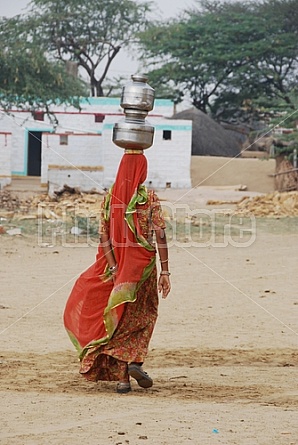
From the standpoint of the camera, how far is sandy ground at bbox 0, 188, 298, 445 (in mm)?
4531

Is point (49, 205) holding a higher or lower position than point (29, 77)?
lower

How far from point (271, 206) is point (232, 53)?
55.8 ft

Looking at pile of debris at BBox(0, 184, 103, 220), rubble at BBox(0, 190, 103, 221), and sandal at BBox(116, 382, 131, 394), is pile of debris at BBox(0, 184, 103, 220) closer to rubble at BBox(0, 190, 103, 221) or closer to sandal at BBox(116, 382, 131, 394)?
rubble at BBox(0, 190, 103, 221)

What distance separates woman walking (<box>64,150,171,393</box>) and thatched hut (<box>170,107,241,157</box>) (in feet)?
89.2

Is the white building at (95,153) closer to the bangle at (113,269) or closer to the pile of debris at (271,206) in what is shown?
the pile of debris at (271,206)

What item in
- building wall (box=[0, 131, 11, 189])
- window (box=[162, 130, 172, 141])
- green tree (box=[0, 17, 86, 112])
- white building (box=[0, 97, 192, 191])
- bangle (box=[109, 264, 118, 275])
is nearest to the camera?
bangle (box=[109, 264, 118, 275])

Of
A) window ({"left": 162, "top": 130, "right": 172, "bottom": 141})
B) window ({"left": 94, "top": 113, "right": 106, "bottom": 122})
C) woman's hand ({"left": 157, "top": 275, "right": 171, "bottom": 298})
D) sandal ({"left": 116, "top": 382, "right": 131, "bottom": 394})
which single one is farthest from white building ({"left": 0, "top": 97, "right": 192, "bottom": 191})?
sandal ({"left": 116, "top": 382, "right": 131, "bottom": 394})

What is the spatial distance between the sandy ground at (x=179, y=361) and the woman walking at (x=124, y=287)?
20 centimetres

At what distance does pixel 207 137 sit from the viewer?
3381 centimetres

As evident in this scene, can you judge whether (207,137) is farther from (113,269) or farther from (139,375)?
(139,375)

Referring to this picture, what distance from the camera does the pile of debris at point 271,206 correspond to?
18.8 metres

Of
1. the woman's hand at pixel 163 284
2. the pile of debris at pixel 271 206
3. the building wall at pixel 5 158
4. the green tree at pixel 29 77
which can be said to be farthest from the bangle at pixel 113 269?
the building wall at pixel 5 158

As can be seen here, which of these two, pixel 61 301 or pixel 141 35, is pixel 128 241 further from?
pixel 141 35

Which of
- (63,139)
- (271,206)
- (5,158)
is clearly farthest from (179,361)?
(63,139)
